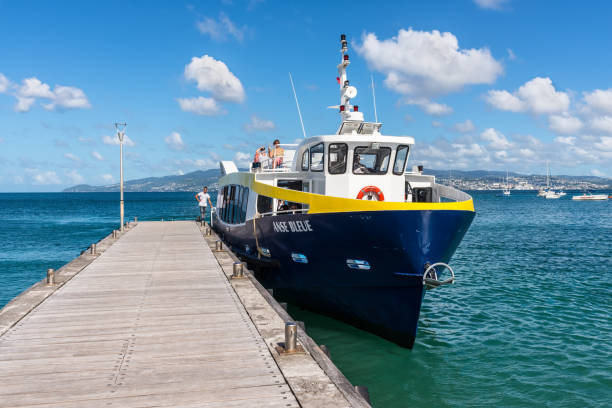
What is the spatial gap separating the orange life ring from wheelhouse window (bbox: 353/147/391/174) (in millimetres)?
594

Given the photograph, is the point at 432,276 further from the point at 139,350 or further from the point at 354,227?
the point at 139,350

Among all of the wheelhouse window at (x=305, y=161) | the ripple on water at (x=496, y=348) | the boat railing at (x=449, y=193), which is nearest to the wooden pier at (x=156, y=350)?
the ripple on water at (x=496, y=348)

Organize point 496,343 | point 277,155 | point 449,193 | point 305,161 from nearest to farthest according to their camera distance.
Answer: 1. point 496,343
2. point 449,193
3. point 305,161
4. point 277,155

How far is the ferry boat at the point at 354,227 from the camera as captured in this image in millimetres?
9672

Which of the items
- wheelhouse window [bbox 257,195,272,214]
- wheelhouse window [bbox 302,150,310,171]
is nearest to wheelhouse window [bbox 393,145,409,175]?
wheelhouse window [bbox 302,150,310,171]

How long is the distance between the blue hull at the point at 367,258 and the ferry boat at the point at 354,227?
25mm

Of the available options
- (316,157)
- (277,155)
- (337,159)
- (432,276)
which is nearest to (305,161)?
(316,157)

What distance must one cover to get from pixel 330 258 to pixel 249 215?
489cm

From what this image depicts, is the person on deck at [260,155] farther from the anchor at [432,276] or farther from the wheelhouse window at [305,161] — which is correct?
the anchor at [432,276]

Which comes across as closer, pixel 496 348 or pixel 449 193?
pixel 496 348

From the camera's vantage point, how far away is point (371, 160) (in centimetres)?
1323

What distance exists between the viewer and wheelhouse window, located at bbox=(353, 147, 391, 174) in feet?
42.8

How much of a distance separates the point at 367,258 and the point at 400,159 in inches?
172

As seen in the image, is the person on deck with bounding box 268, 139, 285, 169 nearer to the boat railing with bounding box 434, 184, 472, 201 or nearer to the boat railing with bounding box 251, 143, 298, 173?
the boat railing with bounding box 251, 143, 298, 173
